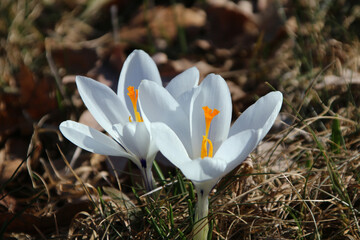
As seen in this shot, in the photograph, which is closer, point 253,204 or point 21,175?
point 253,204

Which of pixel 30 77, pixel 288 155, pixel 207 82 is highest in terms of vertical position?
pixel 207 82

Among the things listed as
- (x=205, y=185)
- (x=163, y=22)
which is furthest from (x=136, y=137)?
(x=163, y=22)

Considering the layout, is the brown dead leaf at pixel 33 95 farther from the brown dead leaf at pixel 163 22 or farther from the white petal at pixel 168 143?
the white petal at pixel 168 143

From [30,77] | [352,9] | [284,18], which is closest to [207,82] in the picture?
[30,77]

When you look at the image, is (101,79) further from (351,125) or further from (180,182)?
(351,125)

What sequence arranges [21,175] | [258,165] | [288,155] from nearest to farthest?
[258,165] → [288,155] → [21,175]

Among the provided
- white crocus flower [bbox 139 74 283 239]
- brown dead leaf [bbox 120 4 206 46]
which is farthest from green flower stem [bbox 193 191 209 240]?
brown dead leaf [bbox 120 4 206 46]

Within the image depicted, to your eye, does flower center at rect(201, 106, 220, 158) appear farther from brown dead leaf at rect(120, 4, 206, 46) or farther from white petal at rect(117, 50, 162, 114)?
brown dead leaf at rect(120, 4, 206, 46)
